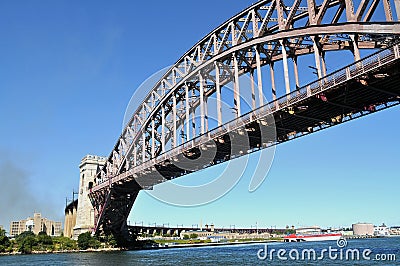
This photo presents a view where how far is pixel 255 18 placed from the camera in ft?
121

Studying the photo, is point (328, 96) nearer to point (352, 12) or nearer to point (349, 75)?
point (349, 75)

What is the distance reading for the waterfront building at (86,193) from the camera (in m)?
84.9

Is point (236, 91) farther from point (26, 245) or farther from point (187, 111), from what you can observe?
point (26, 245)

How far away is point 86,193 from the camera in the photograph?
287 ft

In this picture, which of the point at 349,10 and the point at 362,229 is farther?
the point at 362,229

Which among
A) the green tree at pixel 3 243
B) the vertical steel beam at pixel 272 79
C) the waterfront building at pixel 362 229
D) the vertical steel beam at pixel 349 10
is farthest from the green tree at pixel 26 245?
the waterfront building at pixel 362 229

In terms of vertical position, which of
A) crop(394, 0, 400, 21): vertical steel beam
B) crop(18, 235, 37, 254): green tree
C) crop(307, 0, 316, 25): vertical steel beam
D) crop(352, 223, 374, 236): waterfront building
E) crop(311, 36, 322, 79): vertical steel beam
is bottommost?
crop(352, 223, 374, 236): waterfront building

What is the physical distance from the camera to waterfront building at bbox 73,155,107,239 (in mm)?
84938

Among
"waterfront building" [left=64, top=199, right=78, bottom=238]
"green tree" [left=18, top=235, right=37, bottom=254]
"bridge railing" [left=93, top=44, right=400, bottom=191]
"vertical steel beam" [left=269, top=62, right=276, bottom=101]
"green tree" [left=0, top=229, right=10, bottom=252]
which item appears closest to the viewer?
"bridge railing" [left=93, top=44, right=400, bottom=191]

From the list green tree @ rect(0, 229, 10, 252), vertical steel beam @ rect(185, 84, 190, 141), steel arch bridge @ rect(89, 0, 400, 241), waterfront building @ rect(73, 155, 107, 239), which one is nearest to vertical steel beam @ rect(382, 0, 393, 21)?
steel arch bridge @ rect(89, 0, 400, 241)

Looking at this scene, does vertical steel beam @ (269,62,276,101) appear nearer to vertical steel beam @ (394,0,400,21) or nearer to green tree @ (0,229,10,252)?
vertical steel beam @ (394,0,400,21)

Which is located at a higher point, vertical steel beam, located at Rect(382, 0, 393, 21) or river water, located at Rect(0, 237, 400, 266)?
vertical steel beam, located at Rect(382, 0, 393, 21)

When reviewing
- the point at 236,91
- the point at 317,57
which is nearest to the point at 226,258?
the point at 236,91

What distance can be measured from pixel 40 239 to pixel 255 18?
6530 centimetres
